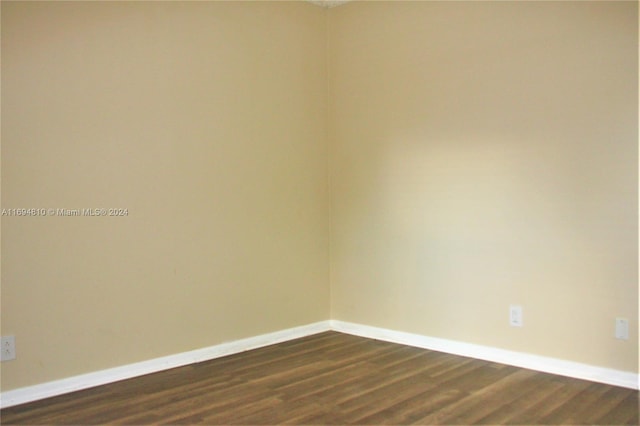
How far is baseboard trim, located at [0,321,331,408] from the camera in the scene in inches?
115

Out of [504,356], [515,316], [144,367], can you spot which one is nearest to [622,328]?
[515,316]

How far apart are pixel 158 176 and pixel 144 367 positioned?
1.22m

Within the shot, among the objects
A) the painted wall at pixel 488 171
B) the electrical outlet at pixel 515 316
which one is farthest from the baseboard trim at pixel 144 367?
the electrical outlet at pixel 515 316

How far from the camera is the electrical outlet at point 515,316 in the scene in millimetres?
3441

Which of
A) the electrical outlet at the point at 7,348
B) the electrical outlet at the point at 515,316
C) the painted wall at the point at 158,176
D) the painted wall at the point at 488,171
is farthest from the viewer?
the electrical outlet at the point at 515,316

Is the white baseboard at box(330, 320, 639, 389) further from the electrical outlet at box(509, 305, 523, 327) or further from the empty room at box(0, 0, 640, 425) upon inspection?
the electrical outlet at box(509, 305, 523, 327)

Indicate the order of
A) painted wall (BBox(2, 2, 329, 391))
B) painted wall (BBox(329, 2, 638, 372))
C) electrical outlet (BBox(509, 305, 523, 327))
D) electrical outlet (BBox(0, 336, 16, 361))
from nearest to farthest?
electrical outlet (BBox(0, 336, 16, 361)) < painted wall (BBox(2, 2, 329, 391)) < painted wall (BBox(329, 2, 638, 372)) < electrical outlet (BBox(509, 305, 523, 327))

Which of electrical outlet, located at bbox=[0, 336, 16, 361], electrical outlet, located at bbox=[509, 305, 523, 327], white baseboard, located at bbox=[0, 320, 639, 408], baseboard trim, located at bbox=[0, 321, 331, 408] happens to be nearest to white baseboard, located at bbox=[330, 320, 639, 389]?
white baseboard, located at bbox=[0, 320, 639, 408]

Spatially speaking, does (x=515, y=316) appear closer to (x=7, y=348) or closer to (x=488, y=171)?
(x=488, y=171)

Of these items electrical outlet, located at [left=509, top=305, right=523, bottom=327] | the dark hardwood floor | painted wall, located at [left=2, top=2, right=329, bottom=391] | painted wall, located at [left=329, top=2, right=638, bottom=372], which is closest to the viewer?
the dark hardwood floor

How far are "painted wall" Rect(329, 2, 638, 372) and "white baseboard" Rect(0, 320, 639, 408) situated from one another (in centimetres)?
6

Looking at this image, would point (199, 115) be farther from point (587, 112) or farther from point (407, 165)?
point (587, 112)

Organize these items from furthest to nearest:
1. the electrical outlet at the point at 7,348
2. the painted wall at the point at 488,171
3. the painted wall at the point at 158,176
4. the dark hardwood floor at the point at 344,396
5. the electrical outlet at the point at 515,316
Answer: the electrical outlet at the point at 515,316 → the painted wall at the point at 488,171 → the painted wall at the point at 158,176 → the electrical outlet at the point at 7,348 → the dark hardwood floor at the point at 344,396

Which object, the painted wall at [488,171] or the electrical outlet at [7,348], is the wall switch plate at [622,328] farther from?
the electrical outlet at [7,348]
